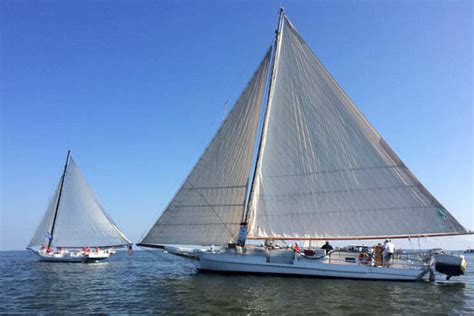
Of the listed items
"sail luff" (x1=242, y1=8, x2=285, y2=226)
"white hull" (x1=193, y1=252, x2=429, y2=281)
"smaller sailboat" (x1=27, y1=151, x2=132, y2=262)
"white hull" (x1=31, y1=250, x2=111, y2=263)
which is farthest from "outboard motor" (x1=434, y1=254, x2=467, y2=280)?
"white hull" (x1=31, y1=250, x2=111, y2=263)

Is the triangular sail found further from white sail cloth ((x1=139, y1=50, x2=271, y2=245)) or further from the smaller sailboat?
the smaller sailboat

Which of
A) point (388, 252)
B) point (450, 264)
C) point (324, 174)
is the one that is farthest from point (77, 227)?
point (450, 264)

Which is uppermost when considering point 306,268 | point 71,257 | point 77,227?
point 77,227

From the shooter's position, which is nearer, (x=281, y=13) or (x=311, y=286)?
(x=311, y=286)

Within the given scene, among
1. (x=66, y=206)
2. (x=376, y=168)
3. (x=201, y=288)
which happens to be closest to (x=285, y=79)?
(x=376, y=168)

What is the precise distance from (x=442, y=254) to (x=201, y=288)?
18.1 m

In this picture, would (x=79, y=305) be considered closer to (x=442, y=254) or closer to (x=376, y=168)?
(x=376, y=168)

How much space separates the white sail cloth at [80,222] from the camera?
5547cm

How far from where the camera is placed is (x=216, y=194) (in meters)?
28.8

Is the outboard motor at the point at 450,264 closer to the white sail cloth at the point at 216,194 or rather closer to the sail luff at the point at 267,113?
the sail luff at the point at 267,113

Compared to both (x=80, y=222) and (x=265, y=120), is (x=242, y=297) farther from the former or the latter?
(x=80, y=222)

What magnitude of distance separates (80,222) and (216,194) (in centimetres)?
3531

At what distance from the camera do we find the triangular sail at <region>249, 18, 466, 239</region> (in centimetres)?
2586

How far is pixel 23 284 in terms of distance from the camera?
2836 cm
